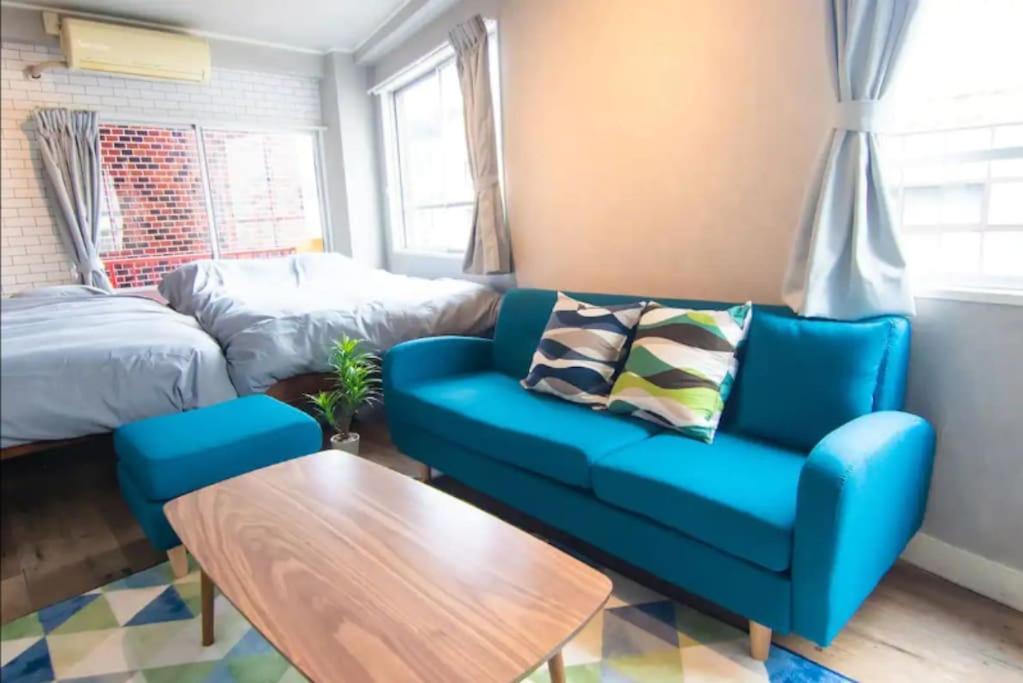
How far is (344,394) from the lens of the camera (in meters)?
2.12

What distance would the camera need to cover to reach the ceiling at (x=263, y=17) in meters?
0.73

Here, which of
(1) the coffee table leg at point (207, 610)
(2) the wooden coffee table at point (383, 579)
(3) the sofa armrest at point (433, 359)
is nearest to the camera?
(2) the wooden coffee table at point (383, 579)

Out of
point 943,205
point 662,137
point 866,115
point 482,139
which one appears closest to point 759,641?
point 943,205

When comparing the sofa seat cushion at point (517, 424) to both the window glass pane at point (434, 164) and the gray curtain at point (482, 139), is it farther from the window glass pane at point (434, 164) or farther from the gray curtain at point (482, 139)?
the window glass pane at point (434, 164)

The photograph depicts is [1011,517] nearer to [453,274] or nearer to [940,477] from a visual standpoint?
[940,477]

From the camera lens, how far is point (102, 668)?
137cm

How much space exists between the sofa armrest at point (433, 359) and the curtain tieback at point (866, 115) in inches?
61.6

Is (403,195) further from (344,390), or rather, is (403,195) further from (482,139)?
(344,390)

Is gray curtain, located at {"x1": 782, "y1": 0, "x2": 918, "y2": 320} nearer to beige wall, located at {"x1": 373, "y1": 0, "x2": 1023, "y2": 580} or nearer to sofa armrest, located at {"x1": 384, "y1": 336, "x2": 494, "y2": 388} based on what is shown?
beige wall, located at {"x1": 373, "y1": 0, "x2": 1023, "y2": 580}

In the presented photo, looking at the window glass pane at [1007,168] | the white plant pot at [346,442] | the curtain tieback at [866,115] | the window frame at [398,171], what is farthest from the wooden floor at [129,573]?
the window frame at [398,171]

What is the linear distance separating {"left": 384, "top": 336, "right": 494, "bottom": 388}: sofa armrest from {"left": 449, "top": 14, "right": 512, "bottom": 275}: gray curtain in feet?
2.28

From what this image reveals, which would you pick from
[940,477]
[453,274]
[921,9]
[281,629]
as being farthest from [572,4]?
[281,629]

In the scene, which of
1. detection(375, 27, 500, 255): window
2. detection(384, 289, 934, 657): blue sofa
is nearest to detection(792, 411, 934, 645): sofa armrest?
detection(384, 289, 934, 657): blue sofa

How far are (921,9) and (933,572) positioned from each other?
1.55 metres
